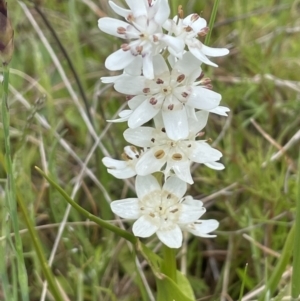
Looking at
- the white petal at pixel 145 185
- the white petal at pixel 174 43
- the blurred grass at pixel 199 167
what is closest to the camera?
the white petal at pixel 174 43

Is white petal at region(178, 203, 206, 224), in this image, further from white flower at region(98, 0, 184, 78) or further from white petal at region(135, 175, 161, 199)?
white flower at region(98, 0, 184, 78)

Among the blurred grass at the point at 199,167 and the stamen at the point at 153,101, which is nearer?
the stamen at the point at 153,101

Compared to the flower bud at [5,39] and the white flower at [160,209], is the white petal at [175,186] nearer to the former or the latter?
the white flower at [160,209]

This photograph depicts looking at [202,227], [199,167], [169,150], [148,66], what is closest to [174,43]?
[148,66]

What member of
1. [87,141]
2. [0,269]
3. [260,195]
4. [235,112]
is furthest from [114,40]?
[0,269]

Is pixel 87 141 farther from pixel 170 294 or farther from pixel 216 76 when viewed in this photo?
pixel 170 294

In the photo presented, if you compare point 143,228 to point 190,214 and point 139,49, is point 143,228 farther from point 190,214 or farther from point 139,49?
point 139,49

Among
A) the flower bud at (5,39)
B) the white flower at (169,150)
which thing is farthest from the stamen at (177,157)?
the flower bud at (5,39)
